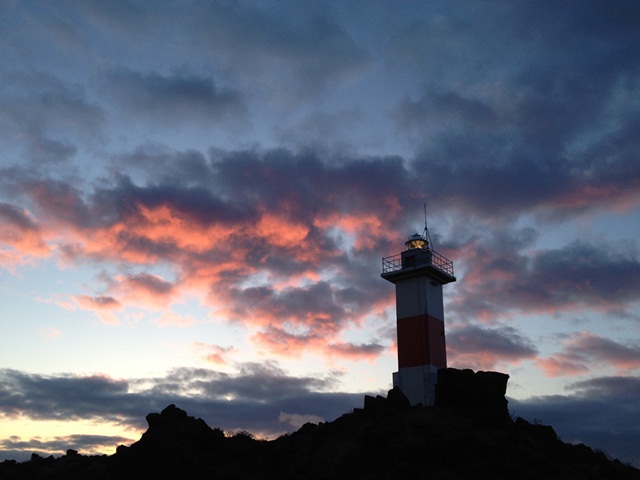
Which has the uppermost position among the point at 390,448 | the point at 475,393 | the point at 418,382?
the point at 418,382

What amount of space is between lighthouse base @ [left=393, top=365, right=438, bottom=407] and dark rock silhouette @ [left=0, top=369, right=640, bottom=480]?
159 inches

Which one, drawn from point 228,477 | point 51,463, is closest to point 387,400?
point 228,477

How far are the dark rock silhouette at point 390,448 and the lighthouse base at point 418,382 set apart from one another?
4032 mm

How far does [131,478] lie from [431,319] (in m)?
22.7

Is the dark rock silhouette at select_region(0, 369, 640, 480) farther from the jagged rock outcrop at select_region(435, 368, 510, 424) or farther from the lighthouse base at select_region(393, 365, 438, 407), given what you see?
the lighthouse base at select_region(393, 365, 438, 407)

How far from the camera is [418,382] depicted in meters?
39.8

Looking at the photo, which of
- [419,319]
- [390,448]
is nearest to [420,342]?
[419,319]

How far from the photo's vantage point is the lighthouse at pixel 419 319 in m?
39.9

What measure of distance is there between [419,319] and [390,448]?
14.1 m

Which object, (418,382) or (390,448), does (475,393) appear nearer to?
(418,382)

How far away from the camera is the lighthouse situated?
3988cm

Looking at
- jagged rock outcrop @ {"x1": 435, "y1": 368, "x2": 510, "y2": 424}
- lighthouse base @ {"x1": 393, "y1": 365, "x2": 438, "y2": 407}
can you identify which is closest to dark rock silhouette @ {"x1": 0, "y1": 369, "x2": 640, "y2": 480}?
jagged rock outcrop @ {"x1": 435, "y1": 368, "x2": 510, "y2": 424}

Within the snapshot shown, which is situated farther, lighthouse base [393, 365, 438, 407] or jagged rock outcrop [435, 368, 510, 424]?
lighthouse base [393, 365, 438, 407]

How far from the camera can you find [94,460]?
37500 mm
